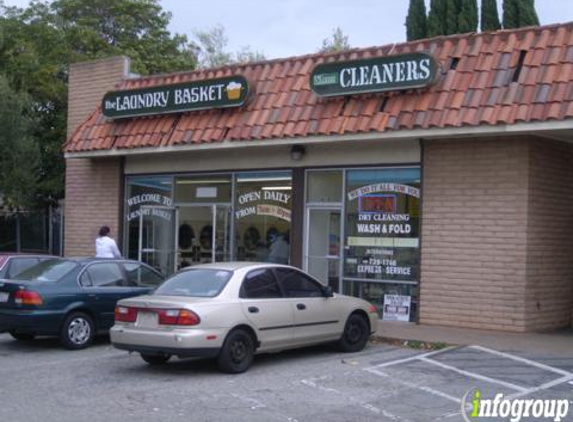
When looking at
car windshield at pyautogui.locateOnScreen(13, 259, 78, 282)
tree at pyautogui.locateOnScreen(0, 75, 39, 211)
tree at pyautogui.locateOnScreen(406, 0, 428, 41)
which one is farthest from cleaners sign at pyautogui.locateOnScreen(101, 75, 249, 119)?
tree at pyautogui.locateOnScreen(406, 0, 428, 41)

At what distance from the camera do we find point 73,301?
1244 cm

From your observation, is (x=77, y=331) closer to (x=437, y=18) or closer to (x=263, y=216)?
(x=263, y=216)

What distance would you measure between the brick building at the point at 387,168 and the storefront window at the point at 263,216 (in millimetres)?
34

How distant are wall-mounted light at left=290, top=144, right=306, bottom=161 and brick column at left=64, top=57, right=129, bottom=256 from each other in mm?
5278

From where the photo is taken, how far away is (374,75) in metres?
14.4

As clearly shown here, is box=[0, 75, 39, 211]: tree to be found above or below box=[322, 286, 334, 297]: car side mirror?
above

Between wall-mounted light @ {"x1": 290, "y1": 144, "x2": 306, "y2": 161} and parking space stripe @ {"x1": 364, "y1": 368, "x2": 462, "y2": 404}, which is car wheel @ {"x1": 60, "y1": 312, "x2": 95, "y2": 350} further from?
wall-mounted light @ {"x1": 290, "y1": 144, "x2": 306, "y2": 161}

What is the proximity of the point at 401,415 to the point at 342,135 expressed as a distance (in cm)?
Result: 713

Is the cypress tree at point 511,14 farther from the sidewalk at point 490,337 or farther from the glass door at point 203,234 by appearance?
the sidewalk at point 490,337

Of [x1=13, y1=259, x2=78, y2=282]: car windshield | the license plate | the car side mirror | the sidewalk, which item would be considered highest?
[x1=13, y1=259, x2=78, y2=282]: car windshield

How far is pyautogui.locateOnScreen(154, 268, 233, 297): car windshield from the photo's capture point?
10.5 meters

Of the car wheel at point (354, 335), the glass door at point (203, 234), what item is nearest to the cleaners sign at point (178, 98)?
the glass door at point (203, 234)

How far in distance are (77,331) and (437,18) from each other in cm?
2512

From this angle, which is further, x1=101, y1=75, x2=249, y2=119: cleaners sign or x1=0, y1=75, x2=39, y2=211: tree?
x1=0, y1=75, x2=39, y2=211: tree
